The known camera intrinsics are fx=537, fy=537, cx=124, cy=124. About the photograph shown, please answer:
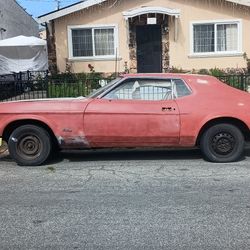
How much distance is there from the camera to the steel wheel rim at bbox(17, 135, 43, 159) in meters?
8.91

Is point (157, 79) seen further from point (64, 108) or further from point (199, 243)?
point (199, 243)

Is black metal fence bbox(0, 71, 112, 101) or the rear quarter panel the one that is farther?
black metal fence bbox(0, 71, 112, 101)

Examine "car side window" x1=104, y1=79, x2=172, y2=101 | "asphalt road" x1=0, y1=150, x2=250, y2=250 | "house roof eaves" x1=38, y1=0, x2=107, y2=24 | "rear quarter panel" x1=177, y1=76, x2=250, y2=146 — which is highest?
"house roof eaves" x1=38, y1=0, x2=107, y2=24

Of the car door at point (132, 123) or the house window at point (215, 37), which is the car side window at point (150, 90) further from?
the house window at point (215, 37)

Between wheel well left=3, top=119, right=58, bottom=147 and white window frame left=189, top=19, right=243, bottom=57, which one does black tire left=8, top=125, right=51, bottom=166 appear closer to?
wheel well left=3, top=119, right=58, bottom=147

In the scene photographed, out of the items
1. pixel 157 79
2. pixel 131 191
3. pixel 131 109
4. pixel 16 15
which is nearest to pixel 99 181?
pixel 131 191

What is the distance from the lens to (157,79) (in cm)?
914

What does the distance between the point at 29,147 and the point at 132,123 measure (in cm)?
177

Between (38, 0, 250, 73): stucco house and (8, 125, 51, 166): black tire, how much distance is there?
11282 mm

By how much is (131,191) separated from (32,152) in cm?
256

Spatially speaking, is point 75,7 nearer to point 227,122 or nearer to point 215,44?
point 215,44

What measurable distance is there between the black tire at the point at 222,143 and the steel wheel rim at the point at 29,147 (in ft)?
8.95

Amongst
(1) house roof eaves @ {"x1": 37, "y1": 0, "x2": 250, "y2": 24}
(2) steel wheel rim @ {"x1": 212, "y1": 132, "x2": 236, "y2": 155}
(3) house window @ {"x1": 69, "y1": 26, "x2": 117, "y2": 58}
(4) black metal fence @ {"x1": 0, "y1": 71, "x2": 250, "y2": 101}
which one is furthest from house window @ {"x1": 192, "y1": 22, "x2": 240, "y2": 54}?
(2) steel wheel rim @ {"x1": 212, "y1": 132, "x2": 236, "y2": 155}

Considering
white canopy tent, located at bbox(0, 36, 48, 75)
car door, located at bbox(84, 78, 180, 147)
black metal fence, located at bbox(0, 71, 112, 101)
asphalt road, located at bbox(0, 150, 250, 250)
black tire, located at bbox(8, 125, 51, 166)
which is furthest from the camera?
white canopy tent, located at bbox(0, 36, 48, 75)
